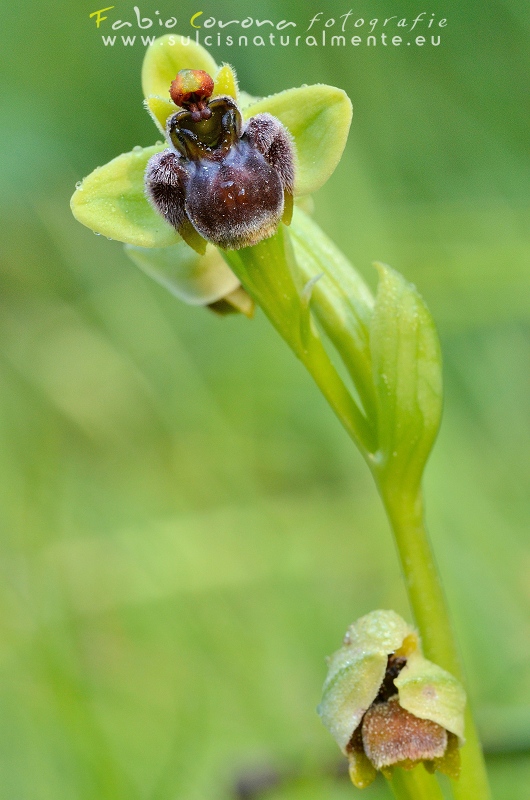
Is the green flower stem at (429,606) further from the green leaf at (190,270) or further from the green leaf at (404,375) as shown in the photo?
the green leaf at (190,270)

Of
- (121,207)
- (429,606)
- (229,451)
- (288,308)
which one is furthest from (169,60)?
(229,451)

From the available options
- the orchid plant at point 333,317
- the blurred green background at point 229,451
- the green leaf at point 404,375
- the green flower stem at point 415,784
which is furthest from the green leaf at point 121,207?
the blurred green background at point 229,451

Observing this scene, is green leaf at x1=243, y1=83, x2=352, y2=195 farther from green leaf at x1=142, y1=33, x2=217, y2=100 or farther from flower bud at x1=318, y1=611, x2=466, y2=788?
flower bud at x1=318, y1=611, x2=466, y2=788

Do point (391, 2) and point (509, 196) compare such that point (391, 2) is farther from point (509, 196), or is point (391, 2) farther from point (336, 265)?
point (336, 265)

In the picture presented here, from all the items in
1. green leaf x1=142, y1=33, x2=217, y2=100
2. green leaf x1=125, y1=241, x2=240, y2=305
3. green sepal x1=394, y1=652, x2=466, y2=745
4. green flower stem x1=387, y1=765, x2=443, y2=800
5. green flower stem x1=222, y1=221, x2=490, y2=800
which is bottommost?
green flower stem x1=387, y1=765, x2=443, y2=800

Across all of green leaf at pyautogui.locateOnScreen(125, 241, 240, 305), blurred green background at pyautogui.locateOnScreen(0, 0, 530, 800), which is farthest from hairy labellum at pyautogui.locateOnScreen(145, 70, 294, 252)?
blurred green background at pyautogui.locateOnScreen(0, 0, 530, 800)

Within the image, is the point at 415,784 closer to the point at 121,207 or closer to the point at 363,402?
the point at 363,402
